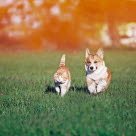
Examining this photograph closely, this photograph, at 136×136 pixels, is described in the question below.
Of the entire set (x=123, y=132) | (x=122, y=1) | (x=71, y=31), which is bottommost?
(x=123, y=132)

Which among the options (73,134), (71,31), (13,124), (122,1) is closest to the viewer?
(73,134)

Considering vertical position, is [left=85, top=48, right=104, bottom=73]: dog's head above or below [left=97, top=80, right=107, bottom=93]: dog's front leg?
above

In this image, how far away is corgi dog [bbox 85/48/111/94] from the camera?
33.1 ft

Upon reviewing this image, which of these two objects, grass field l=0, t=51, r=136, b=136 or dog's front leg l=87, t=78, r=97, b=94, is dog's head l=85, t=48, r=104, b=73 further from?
grass field l=0, t=51, r=136, b=136

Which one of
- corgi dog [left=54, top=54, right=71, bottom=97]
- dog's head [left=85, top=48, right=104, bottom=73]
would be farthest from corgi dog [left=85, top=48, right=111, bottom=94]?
corgi dog [left=54, top=54, right=71, bottom=97]

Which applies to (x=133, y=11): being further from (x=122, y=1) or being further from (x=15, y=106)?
(x=15, y=106)

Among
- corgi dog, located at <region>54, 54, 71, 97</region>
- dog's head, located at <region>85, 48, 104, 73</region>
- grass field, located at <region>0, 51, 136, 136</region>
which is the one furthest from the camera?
dog's head, located at <region>85, 48, 104, 73</region>

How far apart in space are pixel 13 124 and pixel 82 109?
4.03 feet

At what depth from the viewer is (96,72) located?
33.5 feet

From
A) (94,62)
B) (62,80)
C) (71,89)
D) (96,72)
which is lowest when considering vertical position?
(71,89)

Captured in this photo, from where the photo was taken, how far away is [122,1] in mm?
37094

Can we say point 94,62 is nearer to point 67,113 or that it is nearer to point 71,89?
point 71,89

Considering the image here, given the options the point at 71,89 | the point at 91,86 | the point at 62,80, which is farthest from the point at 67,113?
the point at 71,89

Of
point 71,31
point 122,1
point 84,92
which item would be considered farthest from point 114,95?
point 122,1
